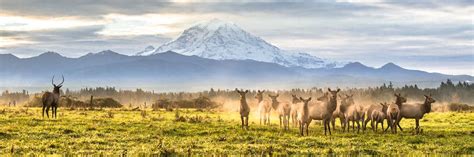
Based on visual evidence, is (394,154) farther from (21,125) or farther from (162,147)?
(21,125)

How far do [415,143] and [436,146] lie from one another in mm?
1633

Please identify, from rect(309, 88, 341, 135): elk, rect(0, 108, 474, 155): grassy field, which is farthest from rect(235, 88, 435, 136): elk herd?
rect(0, 108, 474, 155): grassy field

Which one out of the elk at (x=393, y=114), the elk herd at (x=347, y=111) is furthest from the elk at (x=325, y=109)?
the elk at (x=393, y=114)

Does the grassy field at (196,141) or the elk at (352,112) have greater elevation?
the elk at (352,112)

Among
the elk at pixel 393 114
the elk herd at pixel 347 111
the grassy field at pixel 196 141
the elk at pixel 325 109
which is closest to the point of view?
the grassy field at pixel 196 141

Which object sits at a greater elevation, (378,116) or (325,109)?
(325,109)

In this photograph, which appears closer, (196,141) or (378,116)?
(196,141)

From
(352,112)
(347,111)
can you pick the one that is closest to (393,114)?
(352,112)

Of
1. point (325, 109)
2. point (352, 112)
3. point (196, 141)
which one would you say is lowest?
point (196, 141)

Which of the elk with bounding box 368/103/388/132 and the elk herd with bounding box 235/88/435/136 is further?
the elk with bounding box 368/103/388/132

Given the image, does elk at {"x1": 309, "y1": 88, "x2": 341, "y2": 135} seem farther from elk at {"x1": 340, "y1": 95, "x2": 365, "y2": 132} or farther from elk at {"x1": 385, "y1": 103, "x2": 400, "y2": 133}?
elk at {"x1": 385, "y1": 103, "x2": 400, "y2": 133}

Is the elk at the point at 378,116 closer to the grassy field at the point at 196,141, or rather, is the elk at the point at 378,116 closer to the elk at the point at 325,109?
the grassy field at the point at 196,141

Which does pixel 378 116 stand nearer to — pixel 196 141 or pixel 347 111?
pixel 347 111

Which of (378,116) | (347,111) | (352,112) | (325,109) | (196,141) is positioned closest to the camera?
(196,141)
